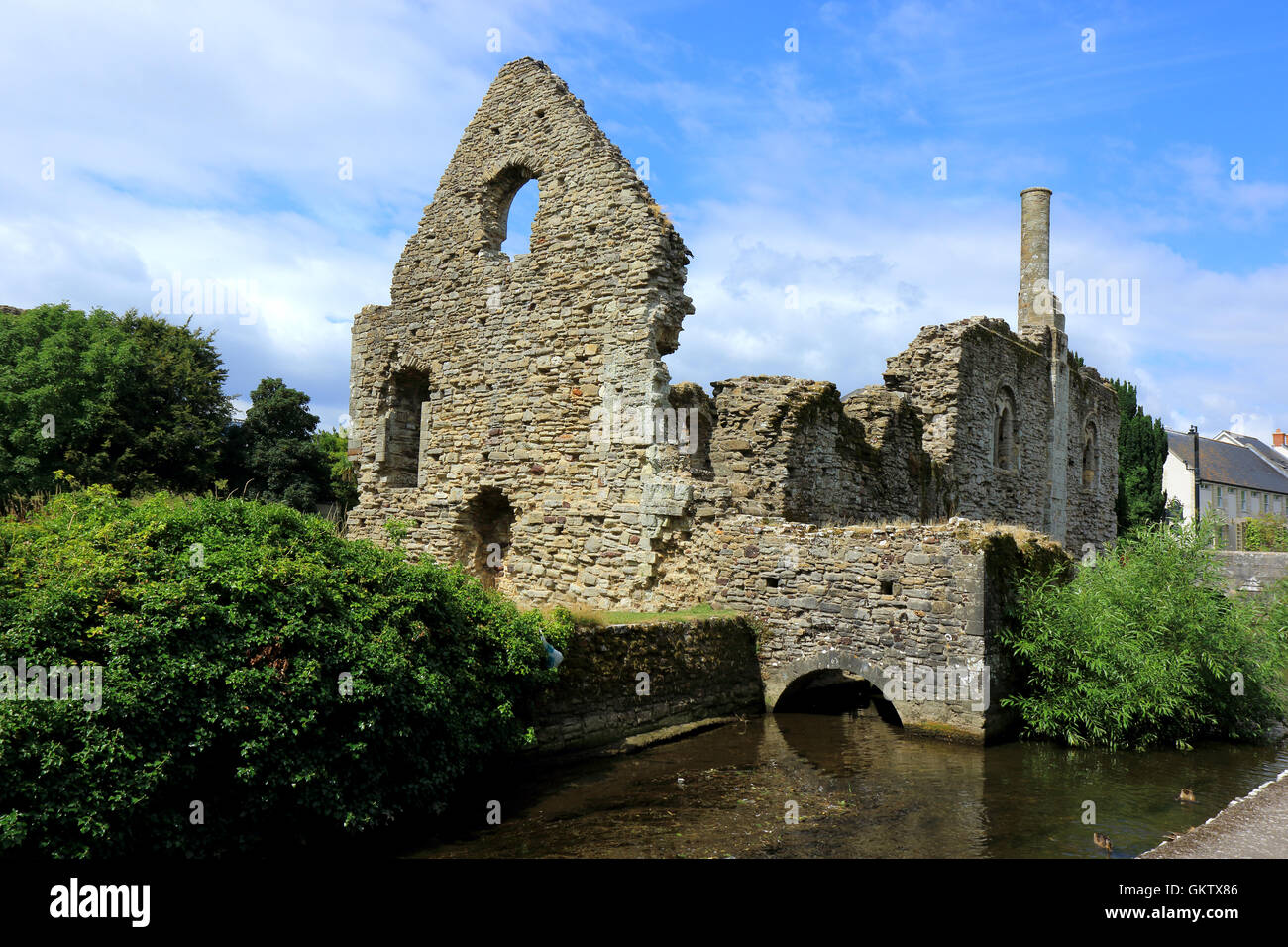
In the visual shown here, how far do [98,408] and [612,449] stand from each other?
21.7 meters

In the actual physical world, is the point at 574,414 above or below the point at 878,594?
above

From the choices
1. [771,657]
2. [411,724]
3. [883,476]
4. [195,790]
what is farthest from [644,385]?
[195,790]

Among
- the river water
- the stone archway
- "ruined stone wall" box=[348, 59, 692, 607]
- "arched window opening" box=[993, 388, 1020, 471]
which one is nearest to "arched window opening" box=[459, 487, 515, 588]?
"ruined stone wall" box=[348, 59, 692, 607]

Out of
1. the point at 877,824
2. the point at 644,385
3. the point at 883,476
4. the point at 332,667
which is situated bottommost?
the point at 877,824

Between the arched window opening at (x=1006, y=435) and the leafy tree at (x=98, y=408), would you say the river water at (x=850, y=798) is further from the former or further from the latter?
the leafy tree at (x=98, y=408)

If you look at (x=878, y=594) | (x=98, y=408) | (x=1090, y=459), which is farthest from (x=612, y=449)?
(x=98, y=408)

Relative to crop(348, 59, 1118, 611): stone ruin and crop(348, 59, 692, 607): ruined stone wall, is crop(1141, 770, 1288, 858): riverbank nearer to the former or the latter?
crop(348, 59, 1118, 611): stone ruin

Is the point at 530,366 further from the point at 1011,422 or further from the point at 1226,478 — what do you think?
the point at 1226,478

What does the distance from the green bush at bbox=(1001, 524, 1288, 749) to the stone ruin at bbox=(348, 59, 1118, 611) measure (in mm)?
3542

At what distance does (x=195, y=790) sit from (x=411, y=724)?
1.59m

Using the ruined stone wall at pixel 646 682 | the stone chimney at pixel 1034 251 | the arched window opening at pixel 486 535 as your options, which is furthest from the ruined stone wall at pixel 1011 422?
the ruined stone wall at pixel 646 682

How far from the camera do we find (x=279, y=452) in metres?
31.8
